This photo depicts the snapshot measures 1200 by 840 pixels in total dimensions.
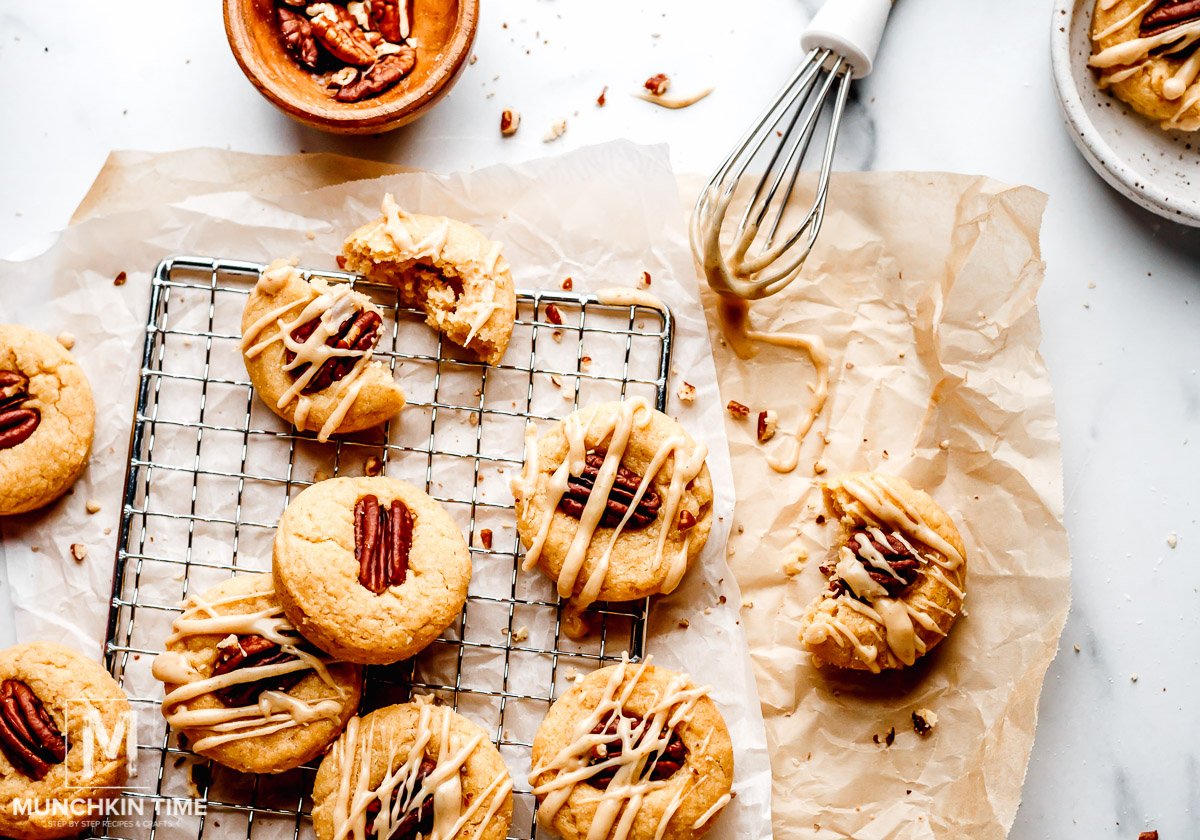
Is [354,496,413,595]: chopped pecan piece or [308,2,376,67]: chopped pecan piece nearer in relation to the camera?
[354,496,413,595]: chopped pecan piece

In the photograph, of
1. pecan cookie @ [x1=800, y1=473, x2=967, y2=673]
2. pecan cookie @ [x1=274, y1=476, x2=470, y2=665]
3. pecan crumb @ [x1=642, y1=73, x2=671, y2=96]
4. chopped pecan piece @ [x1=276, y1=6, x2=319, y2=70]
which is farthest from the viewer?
pecan crumb @ [x1=642, y1=73, x2=671, y2=96]

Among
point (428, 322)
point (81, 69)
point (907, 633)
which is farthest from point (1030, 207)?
point (81, 69)

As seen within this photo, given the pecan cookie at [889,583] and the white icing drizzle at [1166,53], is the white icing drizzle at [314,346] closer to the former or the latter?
the pecan cookie at [889,583]

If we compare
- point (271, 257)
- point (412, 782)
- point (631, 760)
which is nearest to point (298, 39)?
point (271, 257)

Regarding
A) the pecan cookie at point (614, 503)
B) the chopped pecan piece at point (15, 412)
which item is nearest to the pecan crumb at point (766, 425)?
the pecan cookie at point (614, 503)

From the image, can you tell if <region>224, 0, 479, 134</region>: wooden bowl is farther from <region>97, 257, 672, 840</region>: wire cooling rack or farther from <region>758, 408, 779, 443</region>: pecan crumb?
<region>758, 408, 779, 443</region>: pecan crumb

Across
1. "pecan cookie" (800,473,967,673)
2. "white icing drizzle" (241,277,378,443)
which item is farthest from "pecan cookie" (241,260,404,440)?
"pecan cookie" (800,473,967,673)

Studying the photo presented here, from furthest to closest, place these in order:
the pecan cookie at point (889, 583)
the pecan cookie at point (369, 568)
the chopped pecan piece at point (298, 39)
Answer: the chopped pecan piece at point (298, 39) → the pecan cookie at point (889, 583) → the pecan cookie at point (369, 568)

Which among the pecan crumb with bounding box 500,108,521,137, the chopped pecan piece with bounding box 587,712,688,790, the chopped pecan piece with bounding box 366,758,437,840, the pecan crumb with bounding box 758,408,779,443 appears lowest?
the chopped pecan piece with bounding box 366,758,437,840
